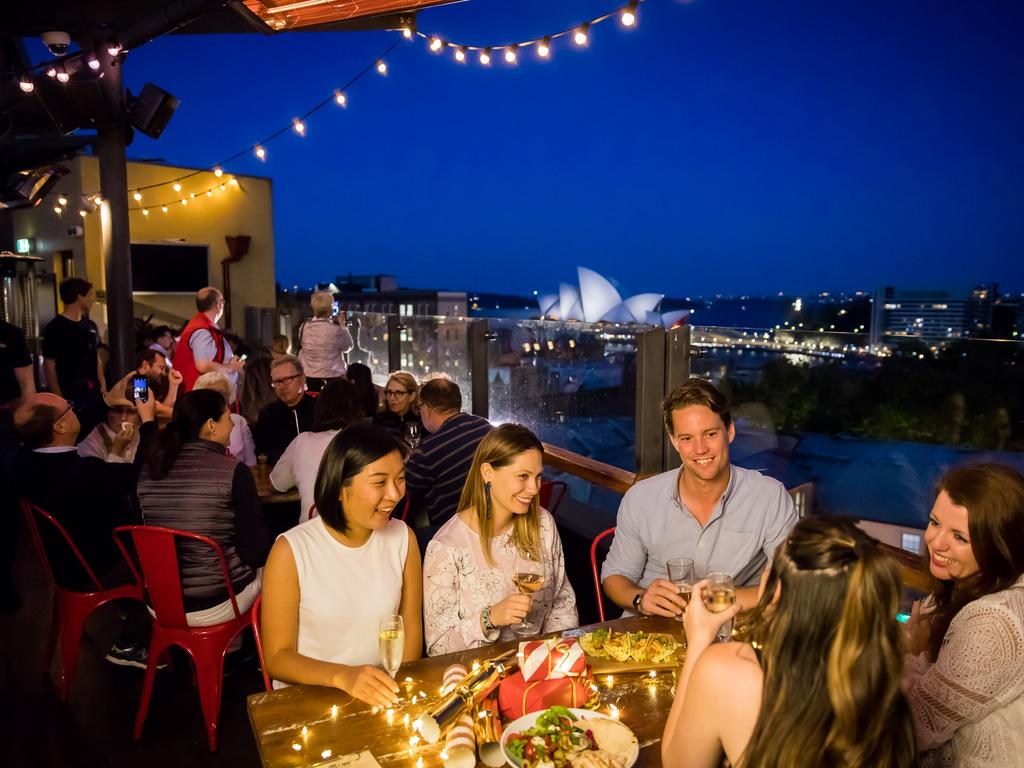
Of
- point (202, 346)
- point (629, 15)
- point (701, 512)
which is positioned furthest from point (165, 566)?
point (629, 15)

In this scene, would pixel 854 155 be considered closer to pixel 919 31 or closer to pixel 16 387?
pixel 919 31

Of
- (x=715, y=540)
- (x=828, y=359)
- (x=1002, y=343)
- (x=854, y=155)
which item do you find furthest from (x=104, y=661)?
(x=854, y=155)

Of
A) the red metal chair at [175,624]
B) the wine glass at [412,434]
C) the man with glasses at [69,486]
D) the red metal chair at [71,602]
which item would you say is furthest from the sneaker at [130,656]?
the wine glass at [412,434]

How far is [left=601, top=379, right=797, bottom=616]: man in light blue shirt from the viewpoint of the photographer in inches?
104

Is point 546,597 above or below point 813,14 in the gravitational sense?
below

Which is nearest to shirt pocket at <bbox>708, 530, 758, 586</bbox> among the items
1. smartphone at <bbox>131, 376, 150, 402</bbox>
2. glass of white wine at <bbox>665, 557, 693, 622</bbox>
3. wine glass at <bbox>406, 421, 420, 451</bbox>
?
glass of white wine at <bbox>665, 557, 693, 622</bbox>

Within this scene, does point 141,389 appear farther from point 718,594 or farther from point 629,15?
point 718,594

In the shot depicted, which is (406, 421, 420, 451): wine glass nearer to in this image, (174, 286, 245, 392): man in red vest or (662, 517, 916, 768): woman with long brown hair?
(174, 286, 245, 392): man in red vest

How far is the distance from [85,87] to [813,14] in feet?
75.4

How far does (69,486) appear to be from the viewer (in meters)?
3.45

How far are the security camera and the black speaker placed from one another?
52.1 inches

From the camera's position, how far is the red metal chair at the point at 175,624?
3.07 meters

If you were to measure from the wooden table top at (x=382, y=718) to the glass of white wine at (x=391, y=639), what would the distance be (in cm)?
11

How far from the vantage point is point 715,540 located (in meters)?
2.72
